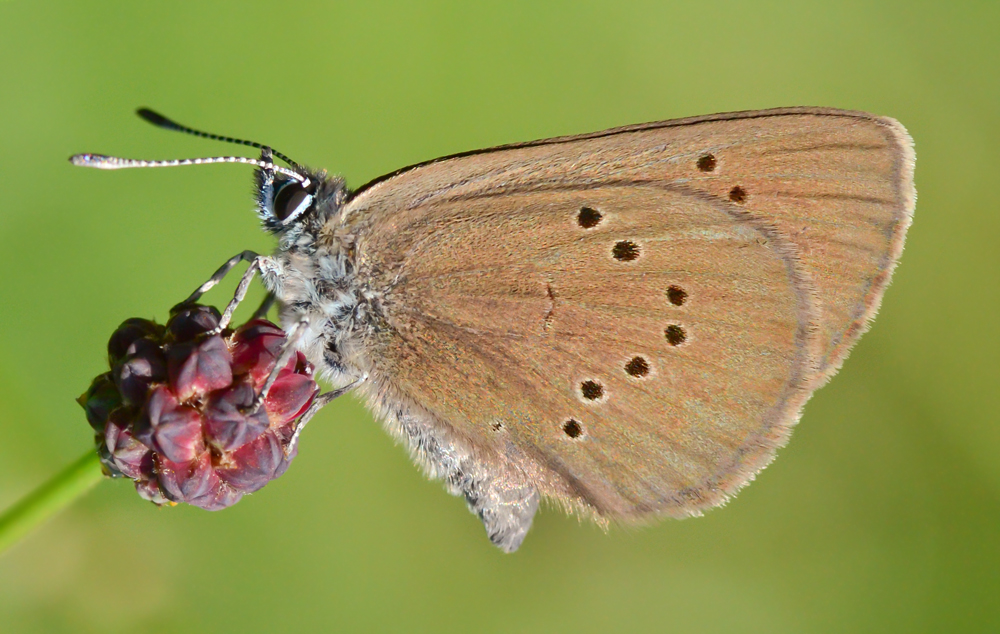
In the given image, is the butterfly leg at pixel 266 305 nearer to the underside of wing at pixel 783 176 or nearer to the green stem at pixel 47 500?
the underside of wing at pixel 783 176

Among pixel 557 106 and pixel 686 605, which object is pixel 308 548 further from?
pixel 557 106

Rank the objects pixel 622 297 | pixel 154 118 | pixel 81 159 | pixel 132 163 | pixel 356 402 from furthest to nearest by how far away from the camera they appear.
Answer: pixel 356 402 < pixel 622 297 < pixel 154 118 < pixel 132 163 < pixel 81 159

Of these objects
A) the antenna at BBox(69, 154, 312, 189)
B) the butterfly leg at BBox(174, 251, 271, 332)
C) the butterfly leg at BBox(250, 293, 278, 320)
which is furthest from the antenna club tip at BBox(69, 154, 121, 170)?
the butterfly leg at BBox(250, 293, 278, 320)

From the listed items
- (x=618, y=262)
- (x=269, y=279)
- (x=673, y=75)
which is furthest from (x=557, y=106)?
(x=269, y=279)

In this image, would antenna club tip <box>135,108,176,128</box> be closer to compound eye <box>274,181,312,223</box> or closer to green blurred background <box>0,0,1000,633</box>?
compound eye <box>274,181,312,223</box>

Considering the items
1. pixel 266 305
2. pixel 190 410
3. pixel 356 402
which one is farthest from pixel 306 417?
pixel 356 402

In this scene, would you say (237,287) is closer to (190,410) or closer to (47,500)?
(190,410)
